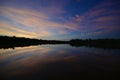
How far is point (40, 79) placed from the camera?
9273 millimetres

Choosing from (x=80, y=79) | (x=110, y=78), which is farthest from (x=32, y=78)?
(x=110, y=78)

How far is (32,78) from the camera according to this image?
9.51 meters

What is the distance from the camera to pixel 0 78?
31.0 ft

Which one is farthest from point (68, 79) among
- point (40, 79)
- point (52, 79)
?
point (40, 79)

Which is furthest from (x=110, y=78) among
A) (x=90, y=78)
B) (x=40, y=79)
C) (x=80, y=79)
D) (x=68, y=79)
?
(x=40, y=79)

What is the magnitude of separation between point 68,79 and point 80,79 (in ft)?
2.93

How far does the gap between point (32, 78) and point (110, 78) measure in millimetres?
5845

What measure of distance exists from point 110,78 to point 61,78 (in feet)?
12.0

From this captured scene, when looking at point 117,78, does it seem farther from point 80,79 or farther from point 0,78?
point 0,78

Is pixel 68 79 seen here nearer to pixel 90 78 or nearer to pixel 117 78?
pixel 90 78

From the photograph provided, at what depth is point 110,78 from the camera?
9.49m

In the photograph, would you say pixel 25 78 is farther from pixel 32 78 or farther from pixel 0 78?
pixel 0 78

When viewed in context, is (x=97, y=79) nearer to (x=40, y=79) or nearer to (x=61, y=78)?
(x=61, y=78)

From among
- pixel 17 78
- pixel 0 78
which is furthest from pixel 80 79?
pixel 0 78
